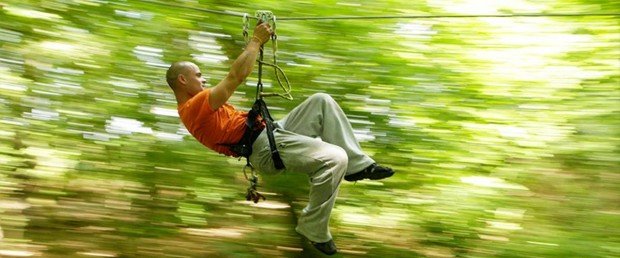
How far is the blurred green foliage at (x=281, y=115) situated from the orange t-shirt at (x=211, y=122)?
1.36 meters

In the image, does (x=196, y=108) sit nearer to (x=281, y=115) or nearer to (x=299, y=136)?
(x=299, y=136)

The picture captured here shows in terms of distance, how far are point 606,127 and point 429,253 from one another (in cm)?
150

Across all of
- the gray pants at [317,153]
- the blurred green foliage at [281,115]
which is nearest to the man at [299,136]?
the gray pants at [317,153]

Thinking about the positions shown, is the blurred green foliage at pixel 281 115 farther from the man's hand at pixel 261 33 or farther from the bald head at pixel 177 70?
the man's hand at pixel 261 33

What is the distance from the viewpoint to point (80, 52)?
4.47 meters

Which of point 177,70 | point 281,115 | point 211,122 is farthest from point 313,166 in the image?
point 281,115

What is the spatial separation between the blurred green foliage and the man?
1356 mm

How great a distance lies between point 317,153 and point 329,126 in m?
0.15

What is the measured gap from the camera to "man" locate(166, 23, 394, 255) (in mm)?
2861

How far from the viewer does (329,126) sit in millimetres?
3008

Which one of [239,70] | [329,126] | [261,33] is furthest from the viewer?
[329,126]

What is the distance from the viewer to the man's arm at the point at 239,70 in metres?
2.80

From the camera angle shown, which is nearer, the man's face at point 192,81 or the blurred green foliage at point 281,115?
the man's face at point 192,81

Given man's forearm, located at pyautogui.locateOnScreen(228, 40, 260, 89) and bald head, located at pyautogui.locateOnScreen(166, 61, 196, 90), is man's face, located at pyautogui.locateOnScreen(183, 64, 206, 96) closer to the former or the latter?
bald head, located at pyautogui.locateOnScreen(166, 61, 196, 90)
